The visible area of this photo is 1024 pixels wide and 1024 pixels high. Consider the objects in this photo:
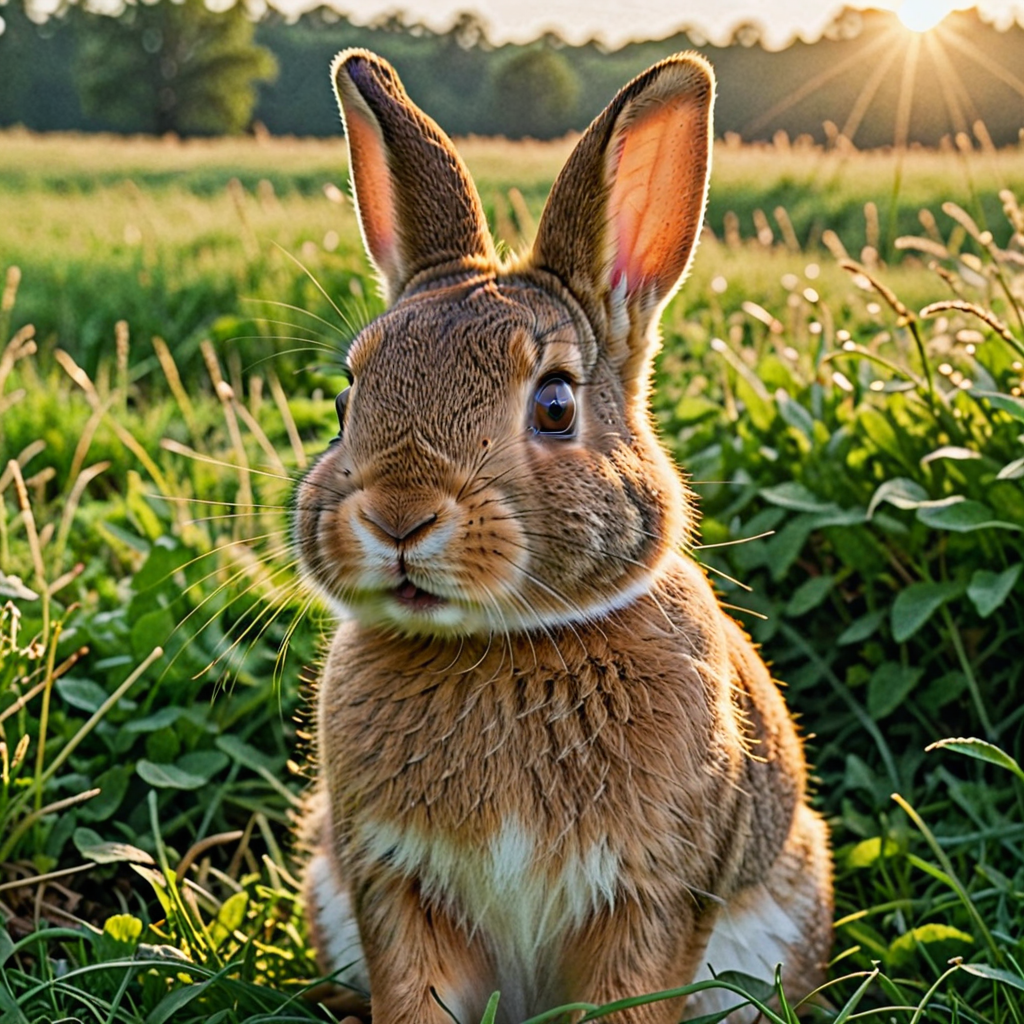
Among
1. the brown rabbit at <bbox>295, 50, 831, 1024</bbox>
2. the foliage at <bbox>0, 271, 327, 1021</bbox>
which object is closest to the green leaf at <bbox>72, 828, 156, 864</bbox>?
the foliage at <bbox>0, 271, 327, 1021</bbox>

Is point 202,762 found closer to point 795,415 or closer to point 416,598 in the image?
point 416,598

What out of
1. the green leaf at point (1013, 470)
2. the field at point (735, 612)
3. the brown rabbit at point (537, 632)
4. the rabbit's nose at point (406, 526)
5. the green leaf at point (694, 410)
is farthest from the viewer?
the green leaf at point (694, 410)

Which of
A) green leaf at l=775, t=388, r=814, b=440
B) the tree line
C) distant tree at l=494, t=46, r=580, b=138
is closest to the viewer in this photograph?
green leaf at l=775, t=388, r=814, b=440

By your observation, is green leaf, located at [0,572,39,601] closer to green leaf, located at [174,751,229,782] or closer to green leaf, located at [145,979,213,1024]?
green leaf, located at [174,751,229,782]

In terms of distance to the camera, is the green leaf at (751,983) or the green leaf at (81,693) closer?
the green leaf at (751,983)

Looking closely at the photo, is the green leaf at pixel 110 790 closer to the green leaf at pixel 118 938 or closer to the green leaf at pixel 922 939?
the green leaf at pixel 118 938

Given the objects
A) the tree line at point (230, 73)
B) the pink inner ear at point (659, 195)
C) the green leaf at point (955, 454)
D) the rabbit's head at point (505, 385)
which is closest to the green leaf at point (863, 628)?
the green leaf at point (955, 454)

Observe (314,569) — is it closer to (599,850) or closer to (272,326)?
(599,850)

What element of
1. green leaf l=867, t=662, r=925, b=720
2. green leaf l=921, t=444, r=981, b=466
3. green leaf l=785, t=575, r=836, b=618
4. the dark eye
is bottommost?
green leaf l=867, t=662, r=925, b=720
